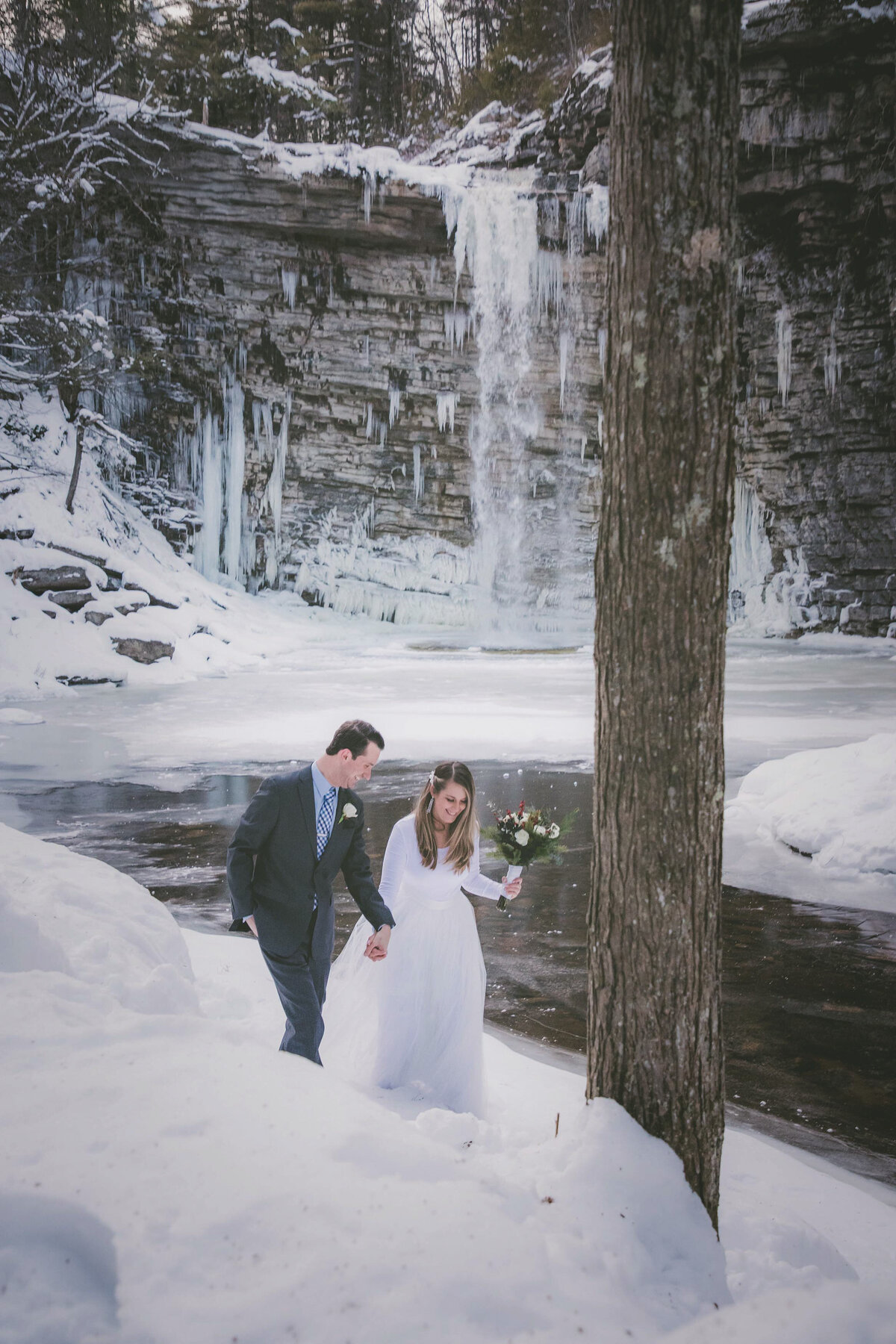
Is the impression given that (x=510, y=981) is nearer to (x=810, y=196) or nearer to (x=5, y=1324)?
(x=5, y=1324)

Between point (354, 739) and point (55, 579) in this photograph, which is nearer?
point (354, 739)

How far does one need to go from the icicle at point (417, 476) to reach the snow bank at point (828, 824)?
871 inches

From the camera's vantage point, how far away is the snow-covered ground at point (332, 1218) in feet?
5.41

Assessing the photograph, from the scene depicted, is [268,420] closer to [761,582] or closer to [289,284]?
[289,284]

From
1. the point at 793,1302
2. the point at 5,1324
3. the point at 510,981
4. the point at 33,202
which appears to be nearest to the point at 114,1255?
the point at 5,1324

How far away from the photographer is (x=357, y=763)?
3.24 metres

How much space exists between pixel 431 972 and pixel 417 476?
2659cm

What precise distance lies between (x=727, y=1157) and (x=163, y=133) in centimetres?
2751

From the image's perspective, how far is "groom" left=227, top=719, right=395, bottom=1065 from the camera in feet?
10.5

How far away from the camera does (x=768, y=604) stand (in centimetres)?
2723

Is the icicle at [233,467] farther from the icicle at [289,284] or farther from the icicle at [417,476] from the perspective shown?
the icicle at [417,476]

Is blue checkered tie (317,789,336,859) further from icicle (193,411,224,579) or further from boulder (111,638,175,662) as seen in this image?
icicle (193,411,224,579)

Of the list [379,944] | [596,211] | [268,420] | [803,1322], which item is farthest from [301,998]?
[268,420]

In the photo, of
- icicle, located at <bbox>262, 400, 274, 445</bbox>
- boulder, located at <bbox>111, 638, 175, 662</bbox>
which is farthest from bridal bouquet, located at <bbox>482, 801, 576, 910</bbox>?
icicle, located at <bbox>262, 400, 274, 445</bbox>
